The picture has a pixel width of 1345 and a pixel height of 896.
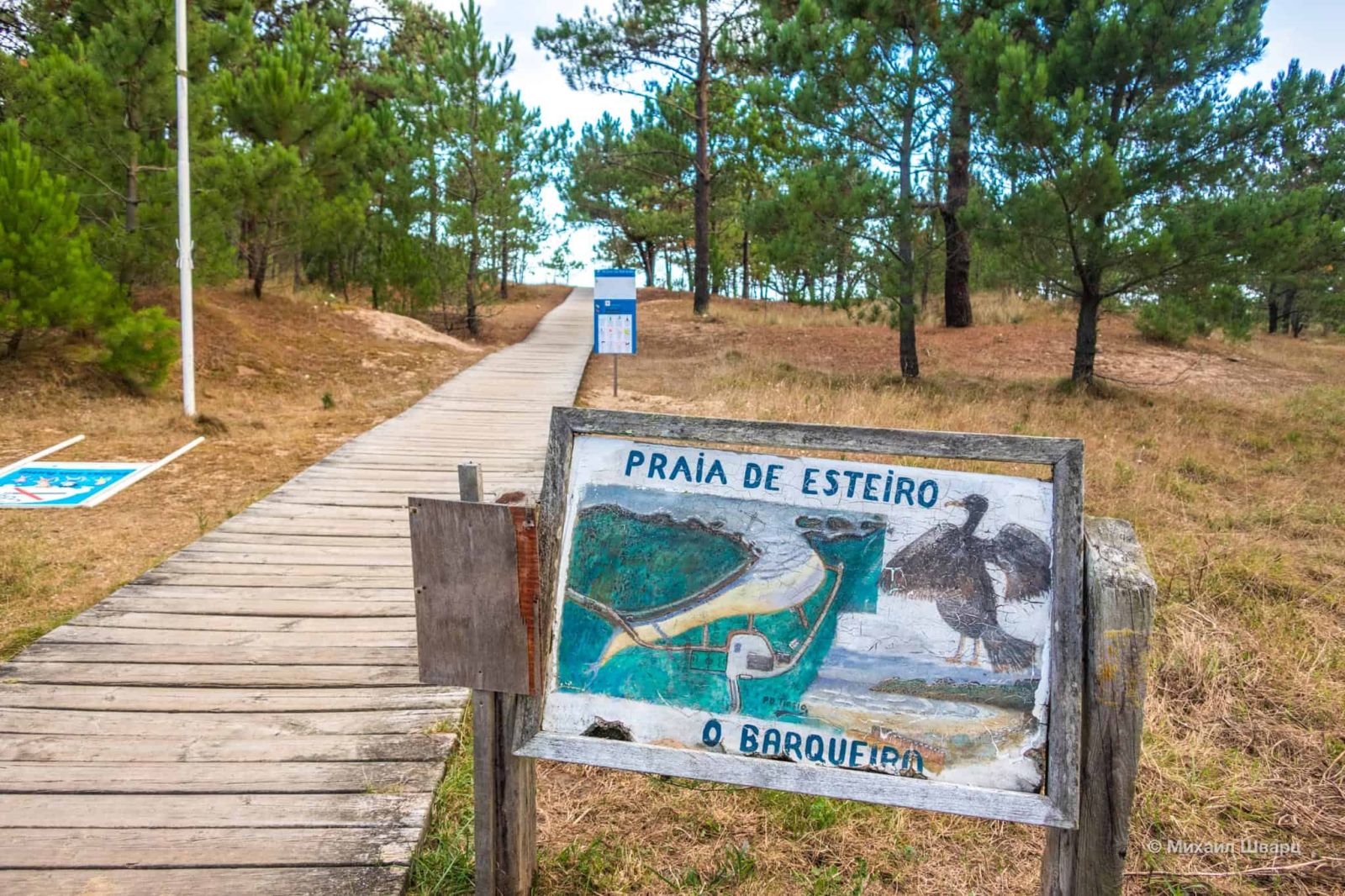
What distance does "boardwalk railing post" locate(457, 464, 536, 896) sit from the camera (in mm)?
2045

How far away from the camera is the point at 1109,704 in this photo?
1.77 meters

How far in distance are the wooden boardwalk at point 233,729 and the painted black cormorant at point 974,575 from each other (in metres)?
1.62

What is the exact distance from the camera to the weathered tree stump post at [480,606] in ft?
6.37

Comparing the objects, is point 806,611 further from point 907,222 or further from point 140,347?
point 907,222

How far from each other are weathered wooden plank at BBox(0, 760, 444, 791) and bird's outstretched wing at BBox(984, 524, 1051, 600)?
190 centimetres

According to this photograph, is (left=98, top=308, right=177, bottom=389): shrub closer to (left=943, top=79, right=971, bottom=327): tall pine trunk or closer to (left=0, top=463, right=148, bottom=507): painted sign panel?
(left=0, top=463, right=148, bottom=507): painted sign panel

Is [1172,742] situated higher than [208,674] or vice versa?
[208,674]

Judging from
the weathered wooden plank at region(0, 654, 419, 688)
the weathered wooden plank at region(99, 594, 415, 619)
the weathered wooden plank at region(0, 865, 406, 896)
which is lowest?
the weathered wooden plank at region(0, 865, 406, 896)

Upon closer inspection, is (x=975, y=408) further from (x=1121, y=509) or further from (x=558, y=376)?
(x=558, y=376)

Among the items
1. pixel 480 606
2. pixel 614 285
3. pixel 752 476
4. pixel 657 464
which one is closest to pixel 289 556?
pixel 480 606

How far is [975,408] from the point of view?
9469 mm

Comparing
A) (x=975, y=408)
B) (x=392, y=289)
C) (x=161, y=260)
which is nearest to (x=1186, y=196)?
(x=975, y=408)

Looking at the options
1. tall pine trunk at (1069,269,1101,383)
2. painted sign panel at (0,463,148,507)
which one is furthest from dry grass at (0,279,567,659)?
tall pine trunk at (1069,269,1101,383)

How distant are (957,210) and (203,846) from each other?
10999mm
